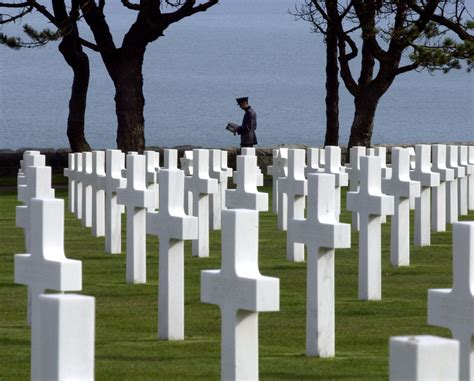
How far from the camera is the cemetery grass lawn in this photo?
8.45 metres

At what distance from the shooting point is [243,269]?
6699 mm

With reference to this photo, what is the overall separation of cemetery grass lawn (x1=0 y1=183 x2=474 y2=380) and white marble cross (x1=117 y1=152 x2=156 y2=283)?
0.89ft

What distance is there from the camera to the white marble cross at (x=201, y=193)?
14.2 metres

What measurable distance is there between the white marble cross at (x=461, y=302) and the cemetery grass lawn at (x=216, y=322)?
2008 millimetres

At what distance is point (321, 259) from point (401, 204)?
5.18 m

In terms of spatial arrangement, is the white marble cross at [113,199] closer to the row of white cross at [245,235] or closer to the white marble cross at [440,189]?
the row of white cross at [245,235]

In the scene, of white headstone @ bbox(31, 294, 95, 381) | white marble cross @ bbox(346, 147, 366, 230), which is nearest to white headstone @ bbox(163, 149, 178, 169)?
white marble cross @ bbox(346, 147, 366, 230)

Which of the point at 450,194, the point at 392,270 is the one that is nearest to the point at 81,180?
the point at 450,194

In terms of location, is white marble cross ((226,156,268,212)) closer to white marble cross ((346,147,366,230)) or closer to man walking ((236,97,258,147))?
white marble cross ((346,147,366,230))

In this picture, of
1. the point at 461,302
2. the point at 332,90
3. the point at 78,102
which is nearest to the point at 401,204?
the point at 461,302

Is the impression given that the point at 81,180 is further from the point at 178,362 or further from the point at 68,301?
the point at 68,301

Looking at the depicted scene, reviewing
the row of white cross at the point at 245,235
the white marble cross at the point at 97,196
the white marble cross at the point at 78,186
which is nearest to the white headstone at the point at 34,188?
the row of white cross at the point at 245,235

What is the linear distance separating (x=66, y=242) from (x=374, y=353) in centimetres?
824

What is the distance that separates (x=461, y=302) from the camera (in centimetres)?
605
